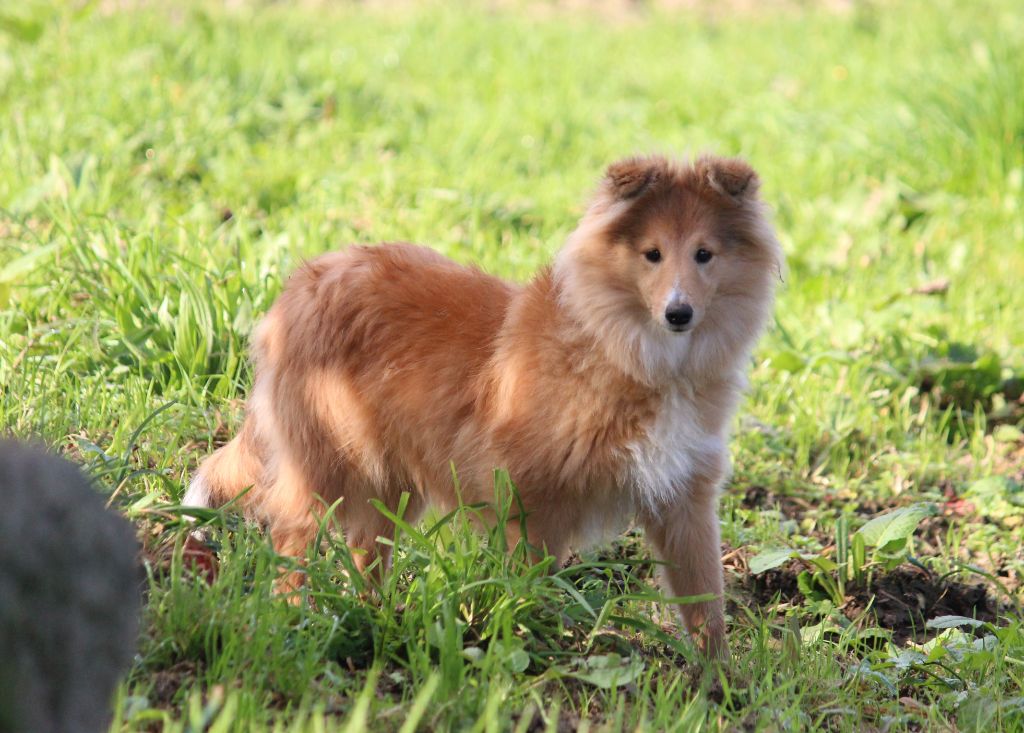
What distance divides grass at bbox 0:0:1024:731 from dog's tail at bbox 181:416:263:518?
0.39 feet

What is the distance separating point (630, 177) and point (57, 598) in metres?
1.99

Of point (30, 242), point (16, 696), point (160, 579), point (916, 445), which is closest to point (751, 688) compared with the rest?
point (160, 579)

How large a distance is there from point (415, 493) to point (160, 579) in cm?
95

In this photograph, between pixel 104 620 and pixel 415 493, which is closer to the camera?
pixel 104 620

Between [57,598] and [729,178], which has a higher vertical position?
[729,178]

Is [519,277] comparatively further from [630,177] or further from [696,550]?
[696,550]

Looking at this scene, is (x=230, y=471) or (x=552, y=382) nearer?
(x=552, y=382)

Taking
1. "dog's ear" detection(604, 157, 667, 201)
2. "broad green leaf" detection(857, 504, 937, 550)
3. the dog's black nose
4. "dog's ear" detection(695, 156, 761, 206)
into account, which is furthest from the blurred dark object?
"broad green leaf" detection(857, 504, 937, 550)

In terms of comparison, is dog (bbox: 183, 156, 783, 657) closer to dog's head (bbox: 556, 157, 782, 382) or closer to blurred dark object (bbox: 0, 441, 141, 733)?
dog's head (bbox: 556, 157, 782, 382)

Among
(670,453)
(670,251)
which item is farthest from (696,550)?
(670,251)

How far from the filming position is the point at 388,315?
11.3 ft

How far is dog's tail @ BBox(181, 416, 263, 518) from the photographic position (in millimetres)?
3533

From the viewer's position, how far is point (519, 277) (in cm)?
552

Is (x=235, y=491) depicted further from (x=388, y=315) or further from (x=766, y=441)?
(x=766, y=441)
